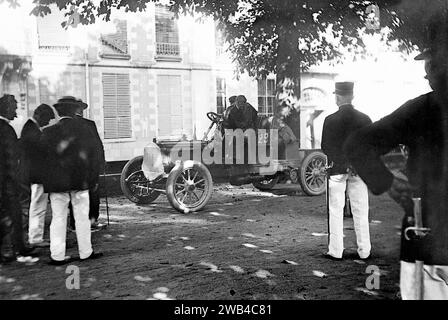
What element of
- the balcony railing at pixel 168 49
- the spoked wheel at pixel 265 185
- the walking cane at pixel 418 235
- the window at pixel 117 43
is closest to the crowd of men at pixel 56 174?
the walking cane at pixel 418 235

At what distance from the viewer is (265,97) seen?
14.3 meters

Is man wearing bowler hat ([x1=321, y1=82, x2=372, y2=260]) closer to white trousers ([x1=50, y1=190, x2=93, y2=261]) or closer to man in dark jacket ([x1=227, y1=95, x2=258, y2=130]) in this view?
white trousers ([x1=50, y1=190, x2=93, y2=261])

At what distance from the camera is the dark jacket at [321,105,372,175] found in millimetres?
3717

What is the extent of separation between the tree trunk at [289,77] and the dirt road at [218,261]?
1.98 m

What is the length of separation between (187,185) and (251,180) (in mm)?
1263

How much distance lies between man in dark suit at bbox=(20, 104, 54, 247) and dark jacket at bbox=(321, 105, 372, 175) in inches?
101

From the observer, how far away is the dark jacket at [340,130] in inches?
146

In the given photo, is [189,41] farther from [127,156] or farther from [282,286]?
[282,286]

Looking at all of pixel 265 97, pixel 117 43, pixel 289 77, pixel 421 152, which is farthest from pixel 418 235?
pixel 265 97

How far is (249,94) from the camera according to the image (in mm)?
14031

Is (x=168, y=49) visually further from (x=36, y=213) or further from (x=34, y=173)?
(x=36, y=213)

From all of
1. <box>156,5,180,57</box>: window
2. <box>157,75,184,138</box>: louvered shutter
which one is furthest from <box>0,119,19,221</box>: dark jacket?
<box>156,5,180,57</box>: window

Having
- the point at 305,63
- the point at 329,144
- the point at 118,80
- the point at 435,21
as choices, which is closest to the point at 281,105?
the point at 305,63

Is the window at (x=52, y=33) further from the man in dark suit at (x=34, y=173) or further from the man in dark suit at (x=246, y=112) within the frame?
the man in dark suit at (x=34, y=173)
